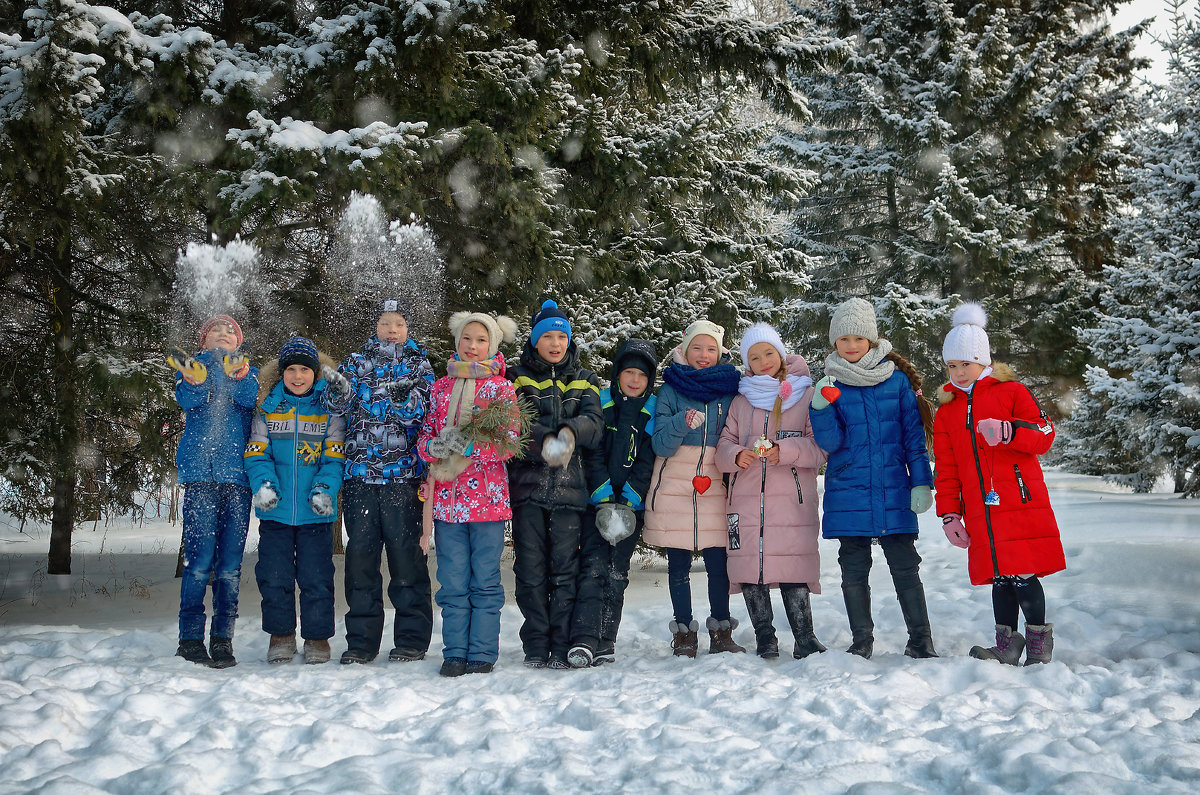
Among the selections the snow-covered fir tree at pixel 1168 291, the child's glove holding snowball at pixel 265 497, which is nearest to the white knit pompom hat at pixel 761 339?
the child's glove holding snowball at pixel 265 497

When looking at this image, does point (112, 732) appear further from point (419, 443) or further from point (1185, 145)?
point (1185, 145)

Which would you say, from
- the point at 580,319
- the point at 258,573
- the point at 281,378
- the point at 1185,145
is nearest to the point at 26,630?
the point at 258,573

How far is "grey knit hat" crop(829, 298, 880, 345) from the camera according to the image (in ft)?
16.8

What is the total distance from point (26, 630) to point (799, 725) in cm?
502

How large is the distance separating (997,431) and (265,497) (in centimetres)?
408

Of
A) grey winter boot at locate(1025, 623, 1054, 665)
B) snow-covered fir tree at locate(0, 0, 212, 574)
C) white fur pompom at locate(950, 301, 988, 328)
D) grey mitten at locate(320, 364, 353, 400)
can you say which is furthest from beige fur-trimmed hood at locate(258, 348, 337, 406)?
grey winter boot at locate(1025, 623, 1054, 665)

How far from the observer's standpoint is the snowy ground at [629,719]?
3.00m

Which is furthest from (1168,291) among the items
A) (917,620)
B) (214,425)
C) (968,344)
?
(214,425)

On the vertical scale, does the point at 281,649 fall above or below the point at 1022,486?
below

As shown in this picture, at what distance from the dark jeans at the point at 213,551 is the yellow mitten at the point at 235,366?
66 cm

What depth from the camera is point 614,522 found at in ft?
16.6

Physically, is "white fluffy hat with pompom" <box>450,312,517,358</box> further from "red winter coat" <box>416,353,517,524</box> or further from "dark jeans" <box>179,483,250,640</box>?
"dark jeans" <box>179,483,250,640</box>

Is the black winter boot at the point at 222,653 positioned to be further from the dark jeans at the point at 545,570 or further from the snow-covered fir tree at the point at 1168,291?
the snow-covered fir tree at the point at 1168,291

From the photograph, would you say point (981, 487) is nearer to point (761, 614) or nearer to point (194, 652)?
point (761, 614)
